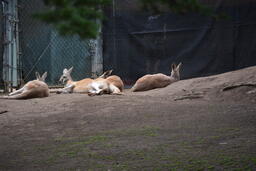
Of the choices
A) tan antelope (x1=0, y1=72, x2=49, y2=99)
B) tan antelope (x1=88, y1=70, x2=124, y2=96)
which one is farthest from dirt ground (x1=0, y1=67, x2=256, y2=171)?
tan antelope (x1=88, y1=70, x2=124, y2=96)

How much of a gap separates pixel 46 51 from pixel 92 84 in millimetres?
2601

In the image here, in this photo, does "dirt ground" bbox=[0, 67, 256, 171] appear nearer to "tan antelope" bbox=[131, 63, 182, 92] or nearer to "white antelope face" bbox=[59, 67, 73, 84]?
"tan antelope" bbox=[131, 63, 182, 92]

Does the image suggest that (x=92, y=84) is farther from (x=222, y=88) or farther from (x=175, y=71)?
(x=222, y=88)

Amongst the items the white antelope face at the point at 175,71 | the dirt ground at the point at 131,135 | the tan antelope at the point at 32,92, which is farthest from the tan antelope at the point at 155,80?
the dirt ground at the point at 131,135

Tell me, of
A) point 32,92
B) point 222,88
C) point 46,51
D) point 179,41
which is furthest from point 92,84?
point 222,88

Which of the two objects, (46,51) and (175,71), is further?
(46,51)

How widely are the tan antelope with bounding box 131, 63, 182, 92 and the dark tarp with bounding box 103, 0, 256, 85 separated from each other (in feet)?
1.73

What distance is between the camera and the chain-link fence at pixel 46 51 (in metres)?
10.9

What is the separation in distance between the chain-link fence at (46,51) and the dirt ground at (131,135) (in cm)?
440

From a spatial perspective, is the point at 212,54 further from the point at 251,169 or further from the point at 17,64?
the point at 251,169

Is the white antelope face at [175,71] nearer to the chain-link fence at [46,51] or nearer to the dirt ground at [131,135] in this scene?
the chain-link fence at [46,51]

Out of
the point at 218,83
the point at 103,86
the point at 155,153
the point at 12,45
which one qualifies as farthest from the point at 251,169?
the point at 12,45

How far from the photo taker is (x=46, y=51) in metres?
11.0

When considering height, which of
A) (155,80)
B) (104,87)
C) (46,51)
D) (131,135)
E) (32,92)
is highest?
(46,51)
